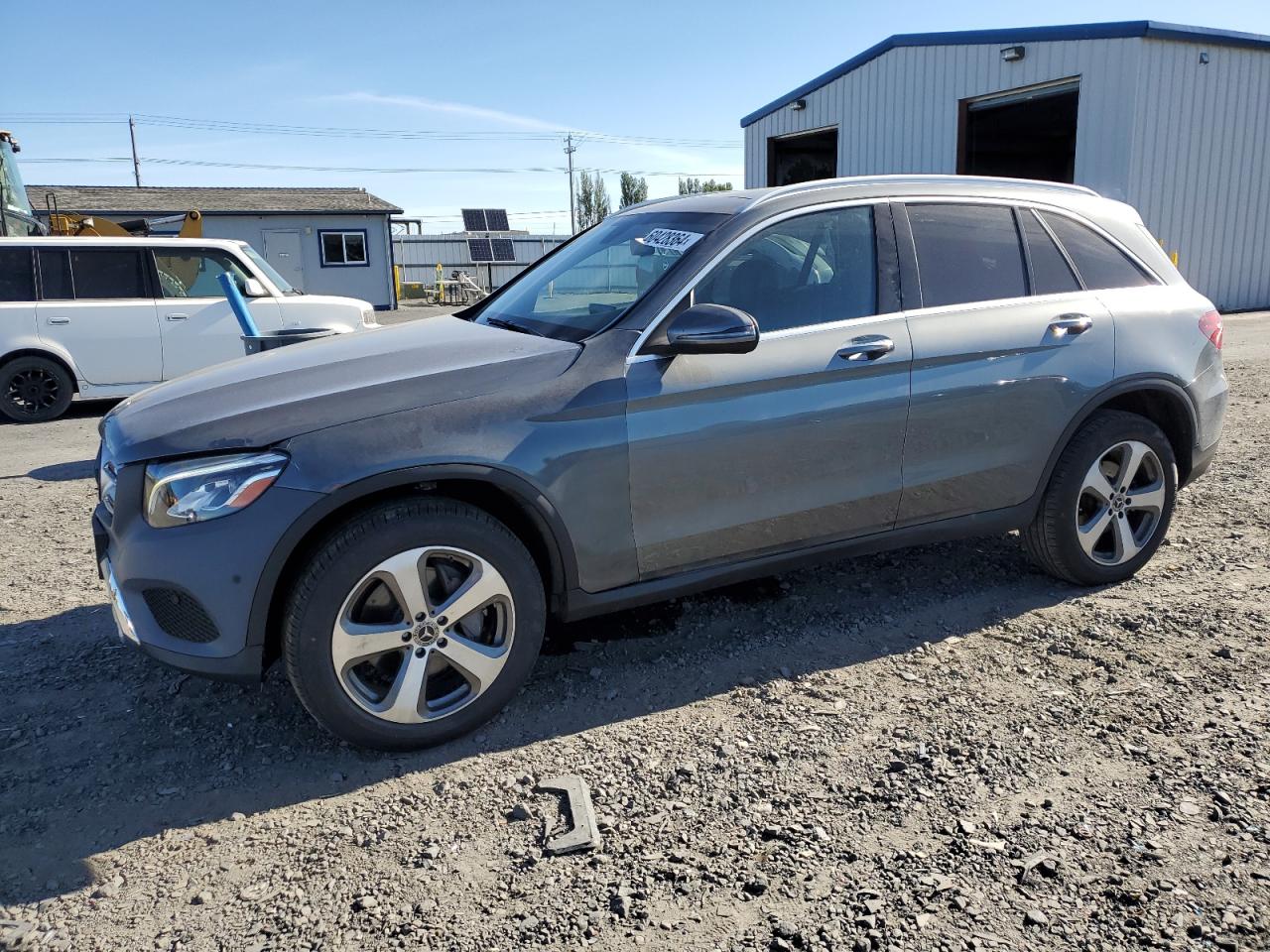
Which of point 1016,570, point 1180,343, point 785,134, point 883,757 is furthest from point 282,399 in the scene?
point 785,134

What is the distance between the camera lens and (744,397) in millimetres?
3484

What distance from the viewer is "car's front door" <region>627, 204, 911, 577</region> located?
3.39 metres

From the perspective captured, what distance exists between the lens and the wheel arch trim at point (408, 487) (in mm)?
2908

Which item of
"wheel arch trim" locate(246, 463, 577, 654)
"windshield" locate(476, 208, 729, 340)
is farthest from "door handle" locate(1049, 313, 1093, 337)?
"wheel arch trim" locate(246, 463, 577, 654)

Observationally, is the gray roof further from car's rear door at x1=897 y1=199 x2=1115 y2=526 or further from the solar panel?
car's rear door at x1=897 y1=199 x2=1115 y2=526

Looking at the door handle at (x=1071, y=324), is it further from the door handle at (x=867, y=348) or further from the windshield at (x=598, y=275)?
the windshield at (x=598, y=275)

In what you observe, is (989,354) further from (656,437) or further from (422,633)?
(422,633)

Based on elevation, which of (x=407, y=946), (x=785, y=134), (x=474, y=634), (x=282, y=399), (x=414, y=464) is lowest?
(x=407, y=946)

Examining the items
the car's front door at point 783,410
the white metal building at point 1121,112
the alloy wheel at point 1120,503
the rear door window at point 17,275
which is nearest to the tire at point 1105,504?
the alloy wheel at point 1120,503

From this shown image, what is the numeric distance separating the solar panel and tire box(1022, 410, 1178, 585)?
42715 mm

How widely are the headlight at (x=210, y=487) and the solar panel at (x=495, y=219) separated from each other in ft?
143

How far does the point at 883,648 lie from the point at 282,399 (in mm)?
2430

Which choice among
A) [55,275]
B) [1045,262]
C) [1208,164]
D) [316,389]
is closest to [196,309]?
[55,275]

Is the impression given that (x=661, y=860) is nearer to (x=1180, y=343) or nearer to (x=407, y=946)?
(x=407, y=946)
